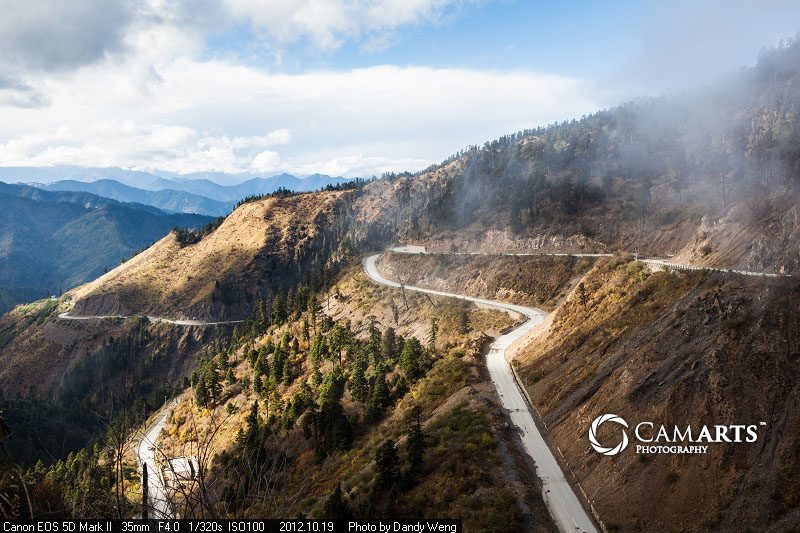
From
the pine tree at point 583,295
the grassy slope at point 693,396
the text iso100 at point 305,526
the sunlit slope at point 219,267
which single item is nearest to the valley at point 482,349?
the grassy slope at point 693,396

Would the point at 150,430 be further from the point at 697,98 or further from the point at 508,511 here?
the point at 697,98

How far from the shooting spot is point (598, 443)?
84.9 ft

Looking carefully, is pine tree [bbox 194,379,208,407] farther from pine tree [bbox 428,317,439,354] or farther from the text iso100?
the text iso100

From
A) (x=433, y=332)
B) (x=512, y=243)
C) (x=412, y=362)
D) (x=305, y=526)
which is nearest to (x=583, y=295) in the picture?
(x=412, y=362)

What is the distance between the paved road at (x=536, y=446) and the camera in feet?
73.3

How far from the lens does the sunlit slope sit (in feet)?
483

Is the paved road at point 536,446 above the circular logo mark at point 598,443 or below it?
below

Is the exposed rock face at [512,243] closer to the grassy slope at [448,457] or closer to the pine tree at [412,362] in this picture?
the grassy slope at [448,457]

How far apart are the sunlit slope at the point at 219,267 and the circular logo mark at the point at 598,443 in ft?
441

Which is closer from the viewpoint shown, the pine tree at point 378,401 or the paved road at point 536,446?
the paved road at point 536,446

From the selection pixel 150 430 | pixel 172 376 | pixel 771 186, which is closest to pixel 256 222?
pixel 172 376

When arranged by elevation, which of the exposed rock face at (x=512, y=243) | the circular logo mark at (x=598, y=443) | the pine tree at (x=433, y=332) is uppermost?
the exposed rock face at (x=512, y=243)

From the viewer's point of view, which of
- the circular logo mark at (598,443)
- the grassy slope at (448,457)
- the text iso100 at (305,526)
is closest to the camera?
the text iso100 at (305,526)

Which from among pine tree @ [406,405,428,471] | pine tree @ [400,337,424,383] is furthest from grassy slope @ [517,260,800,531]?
pine tree @ [400,337,424,383]
